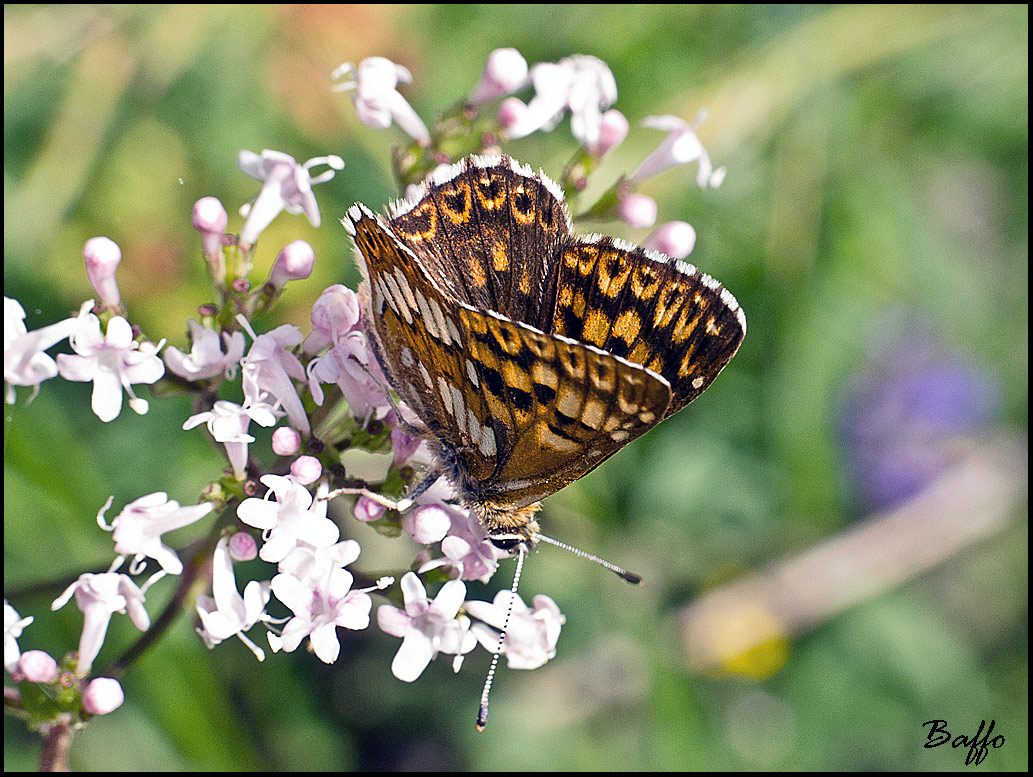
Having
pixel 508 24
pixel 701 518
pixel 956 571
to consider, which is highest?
pixel 508 24

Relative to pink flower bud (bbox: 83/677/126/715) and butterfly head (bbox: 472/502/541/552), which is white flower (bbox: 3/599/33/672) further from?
butterfly head (bbox: 472/502/541/552)

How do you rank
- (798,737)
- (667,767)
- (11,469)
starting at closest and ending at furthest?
(11,469), (667,767), (798,737)

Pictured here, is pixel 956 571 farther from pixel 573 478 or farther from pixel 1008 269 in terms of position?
pixel 573 478

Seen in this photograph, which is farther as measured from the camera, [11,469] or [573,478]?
[11,469]

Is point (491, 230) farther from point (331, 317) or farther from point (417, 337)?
point (331, 317)

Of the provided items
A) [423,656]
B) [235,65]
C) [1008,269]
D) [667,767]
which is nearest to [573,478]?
[423,656]

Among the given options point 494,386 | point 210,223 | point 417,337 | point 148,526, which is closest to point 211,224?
point 210,223
